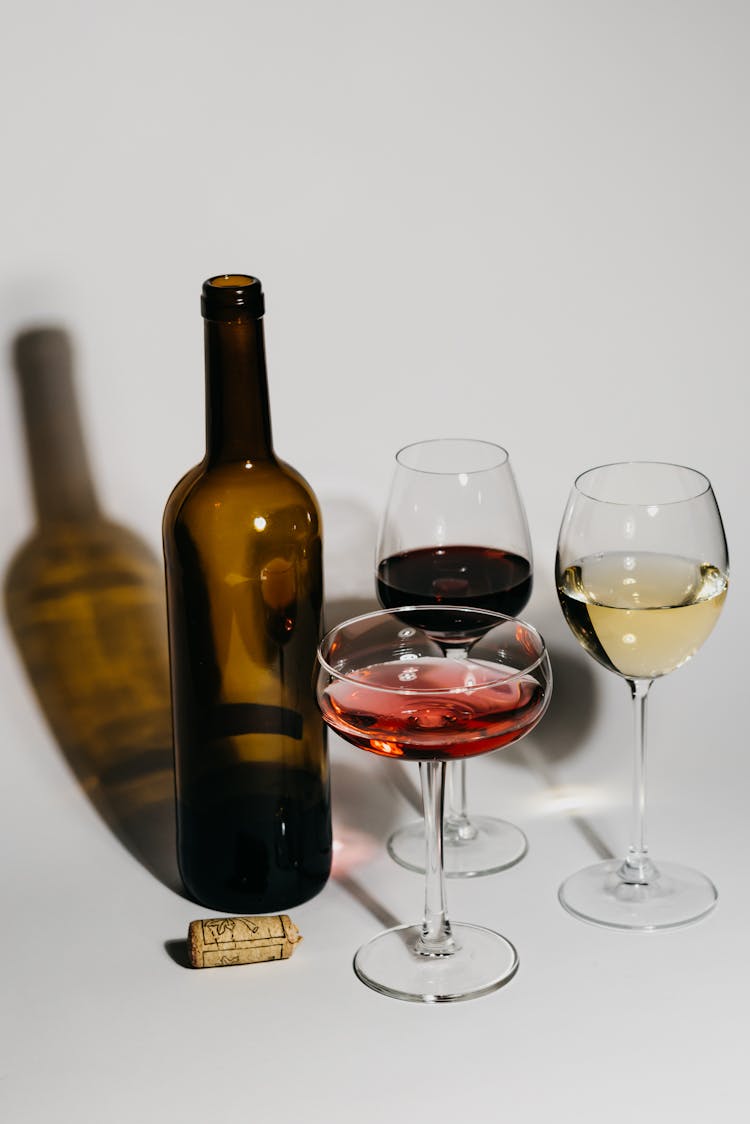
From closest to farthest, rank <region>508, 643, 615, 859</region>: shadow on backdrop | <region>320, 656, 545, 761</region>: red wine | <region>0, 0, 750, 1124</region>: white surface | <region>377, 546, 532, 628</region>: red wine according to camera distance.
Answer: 1. <region>320, 656, 545, 761</region>: red wine
2. <region>377, 546, 532, 628</region>: red wine
3. <region>0, 0, 750, 1124</region>: white surface
4. <region>508, 643, 615, 859</region>: shadow on backdrop

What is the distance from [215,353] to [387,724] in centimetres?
34

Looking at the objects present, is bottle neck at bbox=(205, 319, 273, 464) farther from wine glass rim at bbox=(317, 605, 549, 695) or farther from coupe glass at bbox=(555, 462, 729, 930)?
coupe glass at bbox=(555, 462, 729, 930)

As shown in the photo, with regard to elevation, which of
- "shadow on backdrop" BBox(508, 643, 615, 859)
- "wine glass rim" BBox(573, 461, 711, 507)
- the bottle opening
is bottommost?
"shadow on backdrop" BBox(508, 643, 615, 859)

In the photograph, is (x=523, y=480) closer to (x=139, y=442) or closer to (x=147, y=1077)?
(x=139, y=442)

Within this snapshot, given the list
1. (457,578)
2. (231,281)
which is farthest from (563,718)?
(231,281)

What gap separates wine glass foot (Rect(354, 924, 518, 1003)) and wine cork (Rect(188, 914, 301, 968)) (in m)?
0.07

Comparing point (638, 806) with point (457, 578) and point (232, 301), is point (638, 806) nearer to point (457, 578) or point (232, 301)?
point (457, 578)

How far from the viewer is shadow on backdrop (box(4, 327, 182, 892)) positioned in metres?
1.65

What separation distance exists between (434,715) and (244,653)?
0.74 feet

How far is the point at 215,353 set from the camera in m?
1.34

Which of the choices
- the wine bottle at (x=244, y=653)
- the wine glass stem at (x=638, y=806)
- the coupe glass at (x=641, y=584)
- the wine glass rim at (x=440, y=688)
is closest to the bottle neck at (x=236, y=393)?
the wine bottle at (x=244, y=653)

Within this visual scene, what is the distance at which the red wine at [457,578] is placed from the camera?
1511 mm

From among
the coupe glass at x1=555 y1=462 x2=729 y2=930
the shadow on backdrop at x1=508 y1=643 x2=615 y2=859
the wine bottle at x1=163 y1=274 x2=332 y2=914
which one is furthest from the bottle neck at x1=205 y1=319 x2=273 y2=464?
the shadow on backdrop at x1=508 y1=643 x2=615 y2=859

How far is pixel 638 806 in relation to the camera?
148cm
